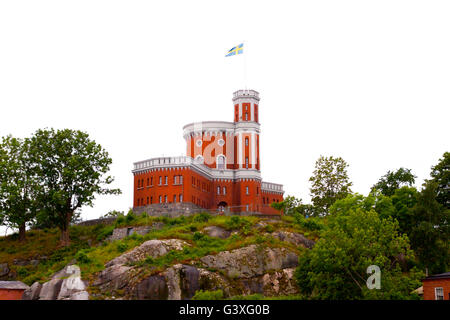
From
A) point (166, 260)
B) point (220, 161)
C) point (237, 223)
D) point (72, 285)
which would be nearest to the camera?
point (72, 285)

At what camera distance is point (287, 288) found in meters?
61.9

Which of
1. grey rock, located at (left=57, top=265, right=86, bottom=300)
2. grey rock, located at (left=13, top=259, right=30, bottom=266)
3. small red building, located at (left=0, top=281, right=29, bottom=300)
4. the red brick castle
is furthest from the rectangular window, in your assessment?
grey rock, located at (left=13, top=259, right=30, bottom=266)

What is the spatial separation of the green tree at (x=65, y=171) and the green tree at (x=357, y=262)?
3423cm

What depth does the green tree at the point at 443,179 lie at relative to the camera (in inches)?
2896

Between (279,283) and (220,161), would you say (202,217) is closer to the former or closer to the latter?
(279,283)

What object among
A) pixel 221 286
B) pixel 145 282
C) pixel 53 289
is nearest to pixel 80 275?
pixel 53 289

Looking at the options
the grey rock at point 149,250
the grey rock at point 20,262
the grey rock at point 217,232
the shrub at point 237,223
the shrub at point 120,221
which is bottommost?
the grey rock at point 20,262

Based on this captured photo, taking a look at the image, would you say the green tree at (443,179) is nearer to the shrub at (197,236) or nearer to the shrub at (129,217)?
the shrub at (197,236)

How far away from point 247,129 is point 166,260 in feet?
123

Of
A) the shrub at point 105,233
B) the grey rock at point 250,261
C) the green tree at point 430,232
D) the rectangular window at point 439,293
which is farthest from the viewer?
the shrub at point 105,233

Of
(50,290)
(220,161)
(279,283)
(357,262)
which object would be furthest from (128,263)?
(220,161)

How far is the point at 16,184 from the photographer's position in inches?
2835

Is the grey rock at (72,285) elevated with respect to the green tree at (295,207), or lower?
lower

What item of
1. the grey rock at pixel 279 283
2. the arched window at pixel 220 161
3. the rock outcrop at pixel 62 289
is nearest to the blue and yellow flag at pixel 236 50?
the arched window at pixel 220 161
